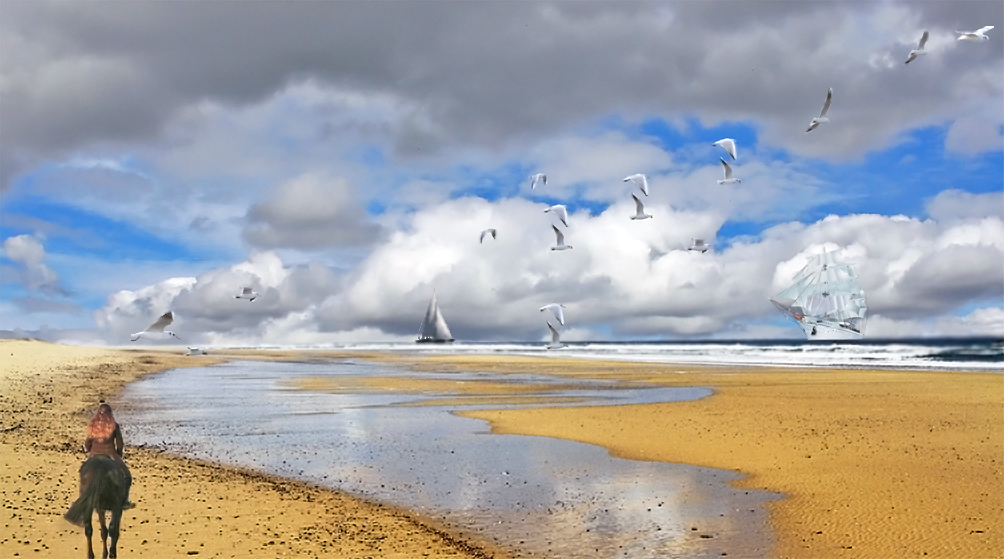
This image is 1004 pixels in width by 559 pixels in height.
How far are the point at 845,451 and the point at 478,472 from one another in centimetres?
825

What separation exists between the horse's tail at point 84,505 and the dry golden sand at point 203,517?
148 centimetres

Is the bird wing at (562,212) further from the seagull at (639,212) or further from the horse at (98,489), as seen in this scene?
the horse at (98,489)

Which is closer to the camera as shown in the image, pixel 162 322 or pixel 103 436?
pixel 103 436

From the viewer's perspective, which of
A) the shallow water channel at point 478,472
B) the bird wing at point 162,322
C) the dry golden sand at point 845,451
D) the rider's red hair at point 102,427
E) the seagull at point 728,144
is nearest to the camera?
the rider's red hair at point 102,427

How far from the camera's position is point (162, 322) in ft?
51.2

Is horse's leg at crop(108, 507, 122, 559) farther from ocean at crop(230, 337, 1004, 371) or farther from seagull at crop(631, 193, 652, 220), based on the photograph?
ocean at crop(230, 337, 1004, 371)

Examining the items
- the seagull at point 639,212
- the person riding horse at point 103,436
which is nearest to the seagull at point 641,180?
the seagull at point 639,212

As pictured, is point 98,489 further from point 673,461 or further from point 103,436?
point 673,461

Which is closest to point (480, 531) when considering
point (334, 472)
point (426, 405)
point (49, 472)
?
point (334, 472)

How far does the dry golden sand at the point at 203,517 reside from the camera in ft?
28.8

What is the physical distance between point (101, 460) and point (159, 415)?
1687cm

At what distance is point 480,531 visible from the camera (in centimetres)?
999

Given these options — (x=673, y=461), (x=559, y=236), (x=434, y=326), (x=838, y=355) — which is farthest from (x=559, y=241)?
(x=434, y=326)

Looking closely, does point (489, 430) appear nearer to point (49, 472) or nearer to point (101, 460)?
point (49, 472)
